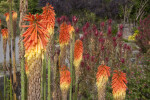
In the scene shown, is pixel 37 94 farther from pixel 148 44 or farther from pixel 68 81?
pixel 148 44

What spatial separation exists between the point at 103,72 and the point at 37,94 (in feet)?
4.49

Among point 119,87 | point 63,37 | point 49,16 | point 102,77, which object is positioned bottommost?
point 119,87

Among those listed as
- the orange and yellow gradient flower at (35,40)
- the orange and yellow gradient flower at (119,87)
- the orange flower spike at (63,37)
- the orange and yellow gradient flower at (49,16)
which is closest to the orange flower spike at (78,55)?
the orange flower spike at (63,37)

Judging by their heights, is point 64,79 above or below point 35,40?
below

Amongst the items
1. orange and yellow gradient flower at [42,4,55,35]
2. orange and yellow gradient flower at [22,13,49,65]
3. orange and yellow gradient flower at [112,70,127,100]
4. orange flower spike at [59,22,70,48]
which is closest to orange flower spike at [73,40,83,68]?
orange flower spike at [59,22,70,48]

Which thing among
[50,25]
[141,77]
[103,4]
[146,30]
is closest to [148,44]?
[146,30]

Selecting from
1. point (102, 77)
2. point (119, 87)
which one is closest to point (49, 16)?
point (102, 77)

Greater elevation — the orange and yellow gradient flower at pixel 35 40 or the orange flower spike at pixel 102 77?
the orange and yellow gradient flower at pixel 35 40

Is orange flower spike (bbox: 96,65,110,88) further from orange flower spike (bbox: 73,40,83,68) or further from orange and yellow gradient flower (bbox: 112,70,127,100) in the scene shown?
orange flower spike (bbox: 73,40,83,68)

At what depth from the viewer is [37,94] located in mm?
641

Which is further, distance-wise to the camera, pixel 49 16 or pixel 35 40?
pixel 49 16

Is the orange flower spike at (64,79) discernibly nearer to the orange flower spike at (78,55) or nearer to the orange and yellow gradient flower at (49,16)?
the orange flower spike at (78,55)

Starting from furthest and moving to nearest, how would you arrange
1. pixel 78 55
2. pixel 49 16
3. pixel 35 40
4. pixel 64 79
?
1. pixel 78 55
2. pixel 64 79
3. pixel 49 16
4. pixel 35 40

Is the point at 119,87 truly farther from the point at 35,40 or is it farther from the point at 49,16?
the point at 35,40
